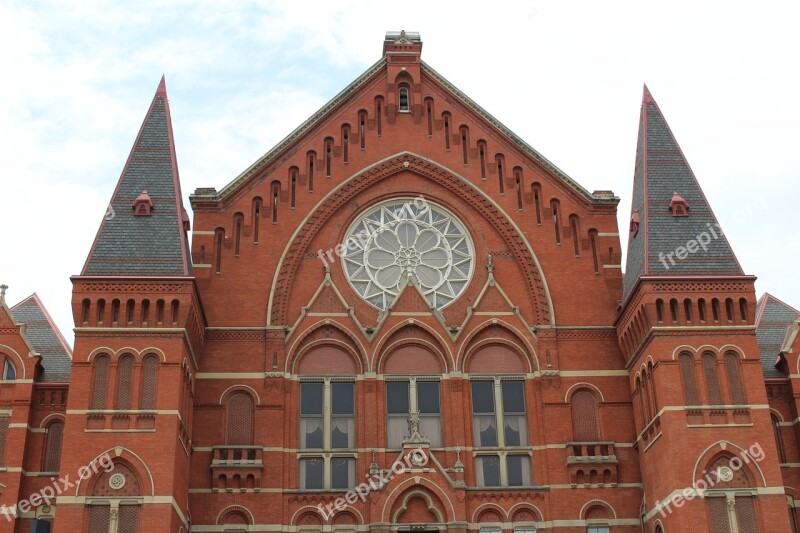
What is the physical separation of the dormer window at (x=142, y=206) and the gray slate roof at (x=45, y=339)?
6585 mm

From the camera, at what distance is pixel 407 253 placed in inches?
1858

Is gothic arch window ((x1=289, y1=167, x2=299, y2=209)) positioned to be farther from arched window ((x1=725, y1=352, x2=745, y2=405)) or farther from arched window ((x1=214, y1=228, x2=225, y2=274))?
arched window ((x1=725, y1=352, x2=745, y2=405))

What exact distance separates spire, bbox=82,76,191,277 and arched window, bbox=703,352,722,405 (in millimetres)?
19558

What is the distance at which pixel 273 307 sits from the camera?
45312 millimetres

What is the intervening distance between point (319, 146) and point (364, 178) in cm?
246

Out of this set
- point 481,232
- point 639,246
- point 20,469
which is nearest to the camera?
point 20,469

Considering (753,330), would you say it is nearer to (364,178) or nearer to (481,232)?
(481,232)

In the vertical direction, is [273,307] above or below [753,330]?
above

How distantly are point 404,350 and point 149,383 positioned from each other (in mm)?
10606

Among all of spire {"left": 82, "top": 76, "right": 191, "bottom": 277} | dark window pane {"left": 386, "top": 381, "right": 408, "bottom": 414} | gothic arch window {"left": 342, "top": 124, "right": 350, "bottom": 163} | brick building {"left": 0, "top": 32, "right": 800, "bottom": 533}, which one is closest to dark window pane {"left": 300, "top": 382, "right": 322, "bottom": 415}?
brick building {"left": 0, "top": 32, "right": 800, "bottom": 533}

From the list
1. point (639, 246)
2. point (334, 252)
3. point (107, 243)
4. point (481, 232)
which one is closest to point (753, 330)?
point (639, 246)

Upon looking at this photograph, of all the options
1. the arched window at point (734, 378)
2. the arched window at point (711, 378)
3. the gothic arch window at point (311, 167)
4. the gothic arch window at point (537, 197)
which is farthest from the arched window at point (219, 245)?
the arched window at point (734, 378)

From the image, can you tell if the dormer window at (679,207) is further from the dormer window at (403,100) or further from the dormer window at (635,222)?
the dormer window at (403,100)

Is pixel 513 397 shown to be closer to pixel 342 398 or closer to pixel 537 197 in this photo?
pixel 342 398
